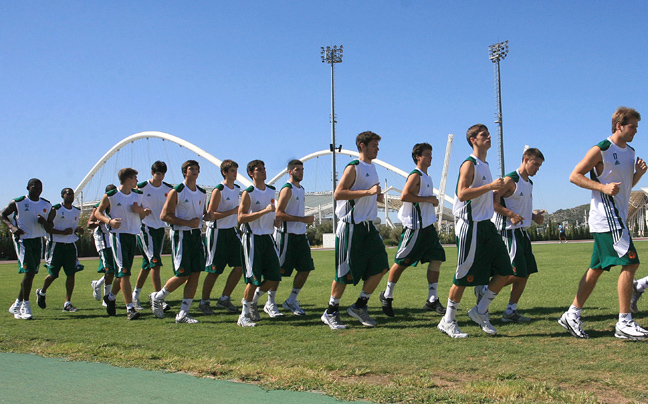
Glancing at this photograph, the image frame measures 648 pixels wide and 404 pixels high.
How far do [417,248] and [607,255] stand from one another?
9.18 ft

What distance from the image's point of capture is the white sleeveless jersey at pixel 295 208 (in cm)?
789

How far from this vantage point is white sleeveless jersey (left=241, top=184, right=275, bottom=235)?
7.41 metres

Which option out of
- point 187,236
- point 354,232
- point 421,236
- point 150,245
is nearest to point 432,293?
point 421,236

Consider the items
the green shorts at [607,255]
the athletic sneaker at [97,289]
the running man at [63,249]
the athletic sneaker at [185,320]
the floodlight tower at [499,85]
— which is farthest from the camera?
the floodlight tower at [499,85]

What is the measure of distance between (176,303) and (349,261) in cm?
459

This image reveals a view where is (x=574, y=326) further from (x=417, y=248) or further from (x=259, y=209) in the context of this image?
(x=259, y=209)

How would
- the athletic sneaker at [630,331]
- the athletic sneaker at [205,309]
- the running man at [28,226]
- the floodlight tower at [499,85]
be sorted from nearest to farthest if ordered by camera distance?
the athletic sneaker at [630,331], the athletic sneaker at [205,309], the running man at [28,226], the floodlight tower at [499,85]

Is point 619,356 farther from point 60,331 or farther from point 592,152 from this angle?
point 60,331

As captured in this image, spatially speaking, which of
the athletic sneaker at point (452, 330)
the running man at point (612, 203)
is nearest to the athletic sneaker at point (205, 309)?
the athletic sneaker at point (452, 330)

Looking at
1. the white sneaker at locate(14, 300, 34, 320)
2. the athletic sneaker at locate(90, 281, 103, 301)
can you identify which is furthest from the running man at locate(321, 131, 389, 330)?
the athletic sneaker at locate(90, 281, 103, 301)

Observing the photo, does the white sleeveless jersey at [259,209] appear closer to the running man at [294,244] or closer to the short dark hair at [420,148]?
the running man at [294,244]

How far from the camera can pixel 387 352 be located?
5246 mm

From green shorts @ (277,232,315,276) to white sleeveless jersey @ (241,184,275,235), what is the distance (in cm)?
75

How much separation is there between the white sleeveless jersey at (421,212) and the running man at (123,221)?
3640 millimetres
